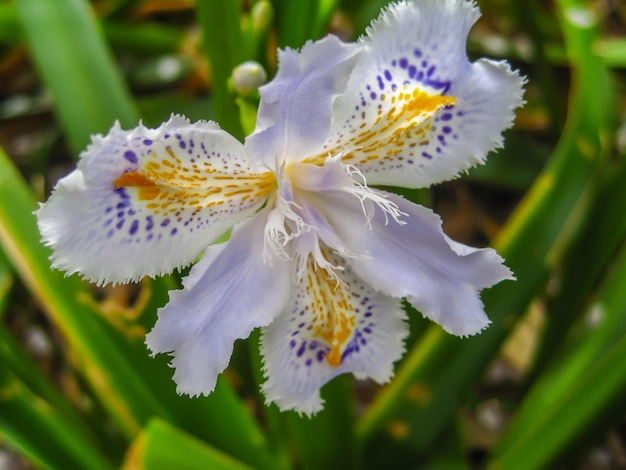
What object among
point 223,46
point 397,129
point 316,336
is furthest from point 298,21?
point 316,336

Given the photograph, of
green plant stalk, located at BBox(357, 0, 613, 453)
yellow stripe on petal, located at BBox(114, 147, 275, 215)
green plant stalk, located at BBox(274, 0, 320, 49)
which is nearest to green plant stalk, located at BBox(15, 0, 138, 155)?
green plant stalk, located at BBox(274, 0, 320, 49)

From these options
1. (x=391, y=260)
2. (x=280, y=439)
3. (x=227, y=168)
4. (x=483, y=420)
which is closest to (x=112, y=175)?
(x=227, y=168)

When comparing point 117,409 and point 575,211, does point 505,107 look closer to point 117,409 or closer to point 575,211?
point 575,211

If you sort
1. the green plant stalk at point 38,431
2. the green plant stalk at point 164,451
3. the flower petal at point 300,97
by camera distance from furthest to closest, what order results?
the green plant stalk at point 38,431 → the green plant stalk at point 164,451 → the flower petal at point 300,97

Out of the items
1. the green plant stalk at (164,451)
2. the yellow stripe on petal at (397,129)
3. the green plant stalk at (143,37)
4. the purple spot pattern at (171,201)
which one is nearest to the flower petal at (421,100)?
the yellow stripe on petal at (397,129)

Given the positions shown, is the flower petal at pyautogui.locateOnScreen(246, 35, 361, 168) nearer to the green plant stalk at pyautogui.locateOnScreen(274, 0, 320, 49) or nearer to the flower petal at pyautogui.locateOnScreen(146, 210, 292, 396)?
the flower petal at pyautogui.locateOnScreen(146, 210, 292, 396)

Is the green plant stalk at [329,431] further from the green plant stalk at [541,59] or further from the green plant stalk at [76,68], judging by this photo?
the green plant stalk at [541,59]
